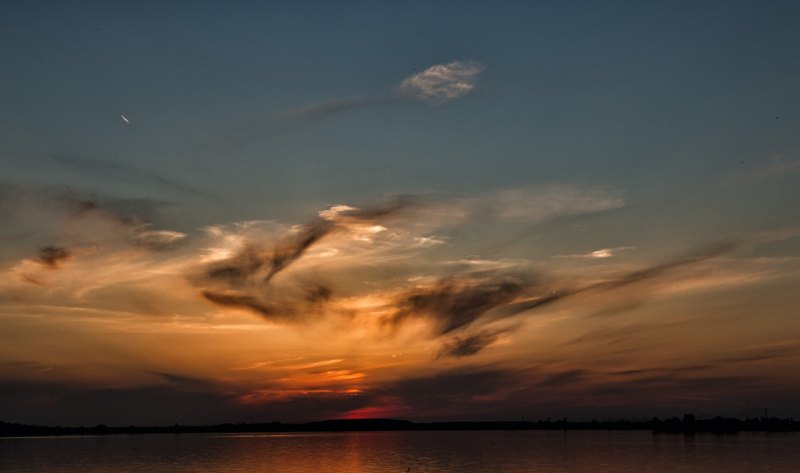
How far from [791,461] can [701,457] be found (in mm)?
19626

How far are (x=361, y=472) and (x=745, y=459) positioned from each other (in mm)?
82927

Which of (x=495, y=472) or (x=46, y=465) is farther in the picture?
(x=46, y=465)

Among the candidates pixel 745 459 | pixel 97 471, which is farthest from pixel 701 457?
pixel 97 471

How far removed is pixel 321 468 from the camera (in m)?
136

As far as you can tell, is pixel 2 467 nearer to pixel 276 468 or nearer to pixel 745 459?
pixel 276 468

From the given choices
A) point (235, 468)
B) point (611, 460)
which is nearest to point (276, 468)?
point (235, 468)

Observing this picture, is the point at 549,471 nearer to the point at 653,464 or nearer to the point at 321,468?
the point at 653,464

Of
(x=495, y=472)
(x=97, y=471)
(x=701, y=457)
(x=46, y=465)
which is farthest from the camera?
(x=701, y=457)

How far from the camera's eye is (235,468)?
134m

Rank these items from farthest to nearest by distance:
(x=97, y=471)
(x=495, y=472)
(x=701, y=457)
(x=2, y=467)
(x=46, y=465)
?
1. (x=701, y=457)
2. (x=46, y=465)
3. (x=2, y=467)
4. (x=97, y=471)
5. (x=495, y=472)

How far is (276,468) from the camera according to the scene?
136 m

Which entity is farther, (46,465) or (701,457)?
(701,457)

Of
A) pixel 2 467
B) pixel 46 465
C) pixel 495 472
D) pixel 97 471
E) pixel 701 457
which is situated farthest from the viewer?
pixel 701 457

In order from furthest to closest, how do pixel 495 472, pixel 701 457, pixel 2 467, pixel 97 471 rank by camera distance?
pixel 701 457 → pixel 2 467 → pixel 97 471 → pixel 495 472
